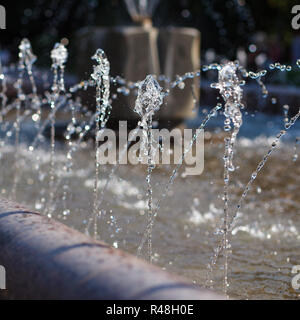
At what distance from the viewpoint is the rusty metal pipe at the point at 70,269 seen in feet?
4.86

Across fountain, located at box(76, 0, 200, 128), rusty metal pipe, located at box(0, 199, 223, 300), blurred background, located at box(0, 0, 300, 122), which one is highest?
blurred background, located at box(0, 0, 300, 122)

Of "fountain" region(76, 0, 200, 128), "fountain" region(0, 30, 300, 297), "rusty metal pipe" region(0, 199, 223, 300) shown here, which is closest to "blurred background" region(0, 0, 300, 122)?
"fountain" region(76, 0, 200, 128)

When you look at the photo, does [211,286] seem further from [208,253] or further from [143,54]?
[143,54]

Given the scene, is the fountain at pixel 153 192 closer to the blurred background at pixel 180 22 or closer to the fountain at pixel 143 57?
the fountain at pixel 143 57

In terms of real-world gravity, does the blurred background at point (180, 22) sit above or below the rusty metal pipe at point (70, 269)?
above

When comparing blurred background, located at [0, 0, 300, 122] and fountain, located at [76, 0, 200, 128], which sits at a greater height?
blurred background, located at [0, 0, 300, 122]

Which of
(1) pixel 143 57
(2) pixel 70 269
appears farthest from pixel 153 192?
(1) pixel 143 57

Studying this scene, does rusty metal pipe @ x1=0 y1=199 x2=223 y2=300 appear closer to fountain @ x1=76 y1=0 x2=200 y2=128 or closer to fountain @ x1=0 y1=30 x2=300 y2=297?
fountain @ x1=0 y1=30 x2=300 y2=297

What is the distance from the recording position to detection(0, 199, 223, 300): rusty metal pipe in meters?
1.48

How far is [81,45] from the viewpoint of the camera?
801 cm

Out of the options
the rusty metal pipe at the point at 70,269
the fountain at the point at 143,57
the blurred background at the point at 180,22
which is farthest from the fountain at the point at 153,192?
the blurred background at the point at 180,22

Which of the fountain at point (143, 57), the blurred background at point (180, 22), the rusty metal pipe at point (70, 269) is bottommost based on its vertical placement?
the rusty metal pipe at point (70, 269)

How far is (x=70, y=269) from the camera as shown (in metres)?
1.62

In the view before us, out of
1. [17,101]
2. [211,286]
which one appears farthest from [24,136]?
[211,286]
